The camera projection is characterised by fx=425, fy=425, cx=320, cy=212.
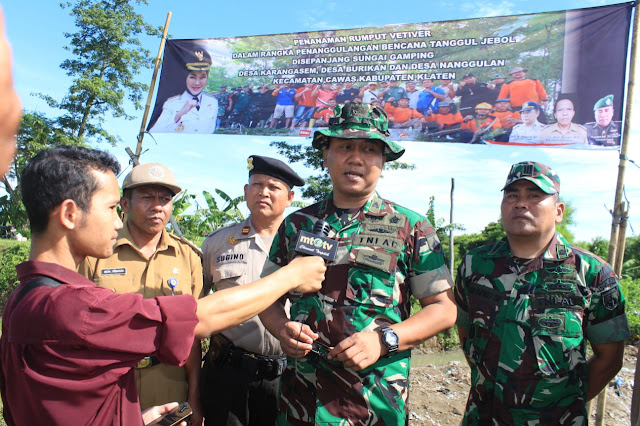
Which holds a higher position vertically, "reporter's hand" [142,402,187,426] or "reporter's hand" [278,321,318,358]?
"reporter's hand" [278,321,318,358]

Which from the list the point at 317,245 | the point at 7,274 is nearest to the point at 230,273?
the point at 317,245

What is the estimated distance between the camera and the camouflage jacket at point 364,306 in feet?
6.84

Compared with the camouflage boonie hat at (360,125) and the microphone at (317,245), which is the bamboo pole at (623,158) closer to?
the camouflage boonie hat at (360,125)

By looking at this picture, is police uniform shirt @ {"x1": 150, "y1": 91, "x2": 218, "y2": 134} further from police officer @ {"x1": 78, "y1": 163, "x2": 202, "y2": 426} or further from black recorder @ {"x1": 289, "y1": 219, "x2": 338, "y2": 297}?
black recorder @ {"x1": 289, "y1": 219, "x2": 338, "y2": 297}

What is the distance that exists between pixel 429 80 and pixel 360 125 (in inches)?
155

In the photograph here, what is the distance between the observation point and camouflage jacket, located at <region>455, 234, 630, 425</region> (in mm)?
2242

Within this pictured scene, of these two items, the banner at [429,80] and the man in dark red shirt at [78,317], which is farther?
the banner at [429,80]

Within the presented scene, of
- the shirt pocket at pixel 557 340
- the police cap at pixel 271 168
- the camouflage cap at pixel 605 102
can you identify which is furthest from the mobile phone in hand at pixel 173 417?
the camouflage cap at pixel 605 102

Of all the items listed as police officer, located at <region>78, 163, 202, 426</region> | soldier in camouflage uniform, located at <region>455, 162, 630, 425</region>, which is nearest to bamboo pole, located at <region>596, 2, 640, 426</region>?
soldier in camouflage uniform, located at <region>455, 162, 630, 425</region>

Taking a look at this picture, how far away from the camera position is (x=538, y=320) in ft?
7.54

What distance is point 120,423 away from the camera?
1472 millimetres

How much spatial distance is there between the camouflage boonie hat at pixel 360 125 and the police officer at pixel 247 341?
1089mm

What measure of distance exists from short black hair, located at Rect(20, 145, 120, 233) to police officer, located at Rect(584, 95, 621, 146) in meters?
4.92

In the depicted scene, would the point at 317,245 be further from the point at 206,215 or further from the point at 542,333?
the point at 206,215
